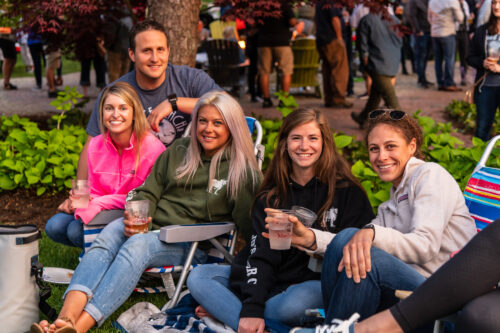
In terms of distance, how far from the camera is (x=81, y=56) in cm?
796

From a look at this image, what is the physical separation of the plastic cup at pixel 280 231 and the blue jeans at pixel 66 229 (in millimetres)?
1530

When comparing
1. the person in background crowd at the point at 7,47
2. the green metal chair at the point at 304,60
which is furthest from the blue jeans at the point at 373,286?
the person in background crowd at the point at 7,47

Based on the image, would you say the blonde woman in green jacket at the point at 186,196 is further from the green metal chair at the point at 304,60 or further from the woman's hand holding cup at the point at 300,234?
the green metal chair at the point at 304,60

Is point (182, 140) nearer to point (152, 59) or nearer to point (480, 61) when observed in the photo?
point (152, 59)

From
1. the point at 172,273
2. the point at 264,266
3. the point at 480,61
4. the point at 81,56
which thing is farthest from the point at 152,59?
the point at 81,56

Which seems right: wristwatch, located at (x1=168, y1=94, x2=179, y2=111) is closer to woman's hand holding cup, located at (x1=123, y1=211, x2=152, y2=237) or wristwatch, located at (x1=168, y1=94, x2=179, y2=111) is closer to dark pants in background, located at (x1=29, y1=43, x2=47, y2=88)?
woman's hand holding cup, located at (x1=123, y1=211, x2=152, y2=237)

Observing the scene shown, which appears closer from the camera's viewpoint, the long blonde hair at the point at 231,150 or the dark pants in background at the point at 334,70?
the long blonde hair at the point at 231,150

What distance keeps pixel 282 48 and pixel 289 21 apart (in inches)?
18.9

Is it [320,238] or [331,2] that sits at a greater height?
[331,2]

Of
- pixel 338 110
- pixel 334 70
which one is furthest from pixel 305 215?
pixel 334 70

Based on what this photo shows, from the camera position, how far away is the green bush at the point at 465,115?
27.1ft

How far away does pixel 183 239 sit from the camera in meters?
3.50

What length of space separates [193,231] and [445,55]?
30.4 feet

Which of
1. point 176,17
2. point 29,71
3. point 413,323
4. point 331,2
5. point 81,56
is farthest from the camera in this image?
point 29,71
